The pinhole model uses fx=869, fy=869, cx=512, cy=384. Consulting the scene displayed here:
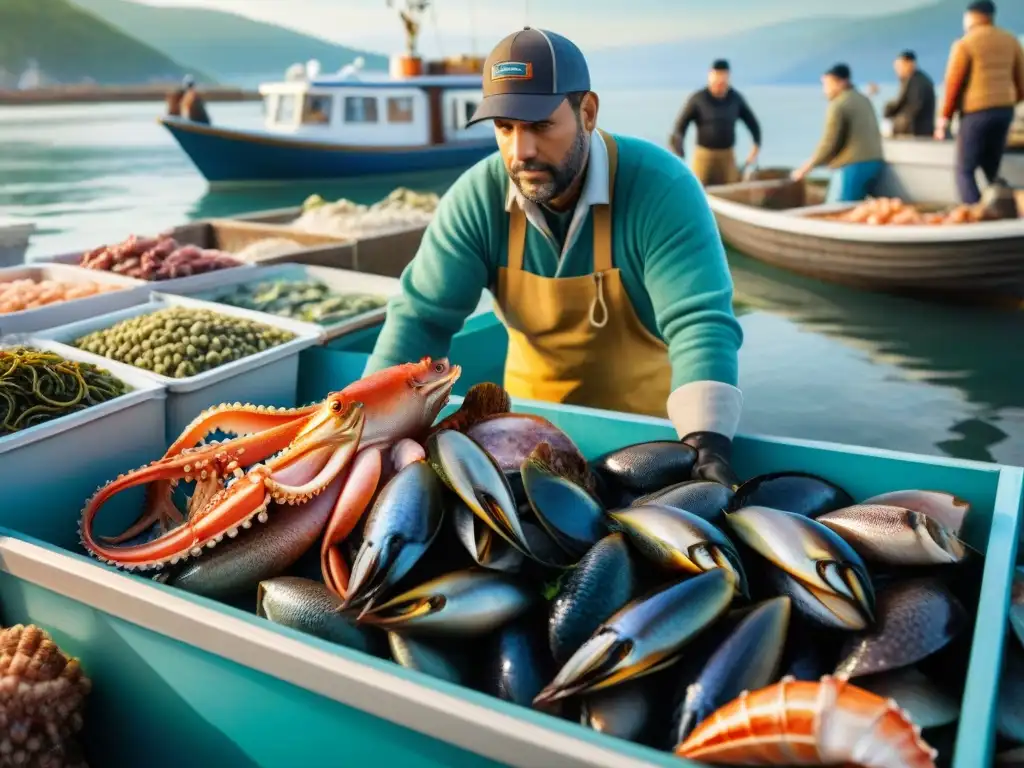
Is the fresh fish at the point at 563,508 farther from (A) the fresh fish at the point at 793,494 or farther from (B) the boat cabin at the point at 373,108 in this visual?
(B) the boat cabin at the point at 373,108

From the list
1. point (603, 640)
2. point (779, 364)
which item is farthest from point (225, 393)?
point (779, 364)

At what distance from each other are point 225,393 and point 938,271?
679 cm

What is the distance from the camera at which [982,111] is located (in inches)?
324

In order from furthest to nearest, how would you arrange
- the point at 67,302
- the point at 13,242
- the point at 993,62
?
the point at 993,62, the point at 13,242, the point at 67,302

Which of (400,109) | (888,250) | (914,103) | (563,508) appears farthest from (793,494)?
(400,109)

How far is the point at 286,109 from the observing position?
16953 millimetres

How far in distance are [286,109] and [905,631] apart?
687 inches

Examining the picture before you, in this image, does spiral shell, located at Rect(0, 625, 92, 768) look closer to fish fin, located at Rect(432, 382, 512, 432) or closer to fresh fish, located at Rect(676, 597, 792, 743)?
fish fin, located at Rect(432, 382, 512, 432)

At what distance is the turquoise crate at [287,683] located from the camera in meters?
1.09

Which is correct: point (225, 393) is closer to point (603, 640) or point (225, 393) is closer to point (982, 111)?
point (603, 640)

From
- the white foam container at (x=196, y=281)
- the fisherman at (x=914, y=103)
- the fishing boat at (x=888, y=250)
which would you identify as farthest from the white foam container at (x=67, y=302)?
the fisherman at (x=914, y=103)

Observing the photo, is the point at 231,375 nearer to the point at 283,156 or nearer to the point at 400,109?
the point at 283,156

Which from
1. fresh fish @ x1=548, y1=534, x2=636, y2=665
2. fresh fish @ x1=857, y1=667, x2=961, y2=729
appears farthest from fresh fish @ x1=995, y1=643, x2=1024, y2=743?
fresh fish @ x1=548, y1=534, x2=636, y2=665

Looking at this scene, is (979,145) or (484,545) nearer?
(484,545)
